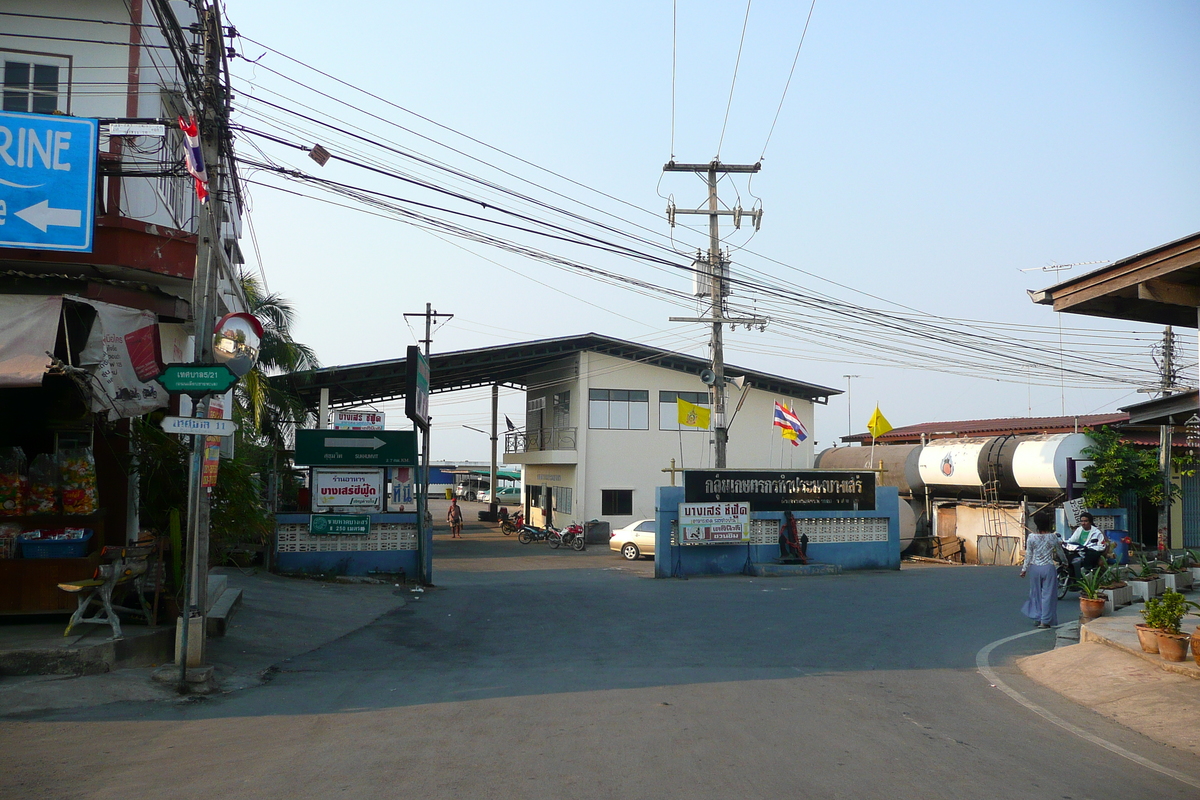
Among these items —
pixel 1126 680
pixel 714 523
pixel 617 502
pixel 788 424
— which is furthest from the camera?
pixel 617 502

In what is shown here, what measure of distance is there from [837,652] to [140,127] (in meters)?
11.4

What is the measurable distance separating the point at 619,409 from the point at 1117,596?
24.5m

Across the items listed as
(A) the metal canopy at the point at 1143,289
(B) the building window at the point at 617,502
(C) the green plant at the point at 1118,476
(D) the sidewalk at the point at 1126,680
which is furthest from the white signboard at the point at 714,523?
(B) the building window at the point at 617,502

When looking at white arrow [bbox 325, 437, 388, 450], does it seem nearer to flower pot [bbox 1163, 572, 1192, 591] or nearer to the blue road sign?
the blue road sign

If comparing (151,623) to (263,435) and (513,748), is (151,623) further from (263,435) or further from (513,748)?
(263,435)

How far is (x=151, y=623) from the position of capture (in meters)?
9.96

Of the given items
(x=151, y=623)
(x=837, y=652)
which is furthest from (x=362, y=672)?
(x=837, y=652)

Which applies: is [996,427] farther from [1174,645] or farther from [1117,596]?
[1174,645]

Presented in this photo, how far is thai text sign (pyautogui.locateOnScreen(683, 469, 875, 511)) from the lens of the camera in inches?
858

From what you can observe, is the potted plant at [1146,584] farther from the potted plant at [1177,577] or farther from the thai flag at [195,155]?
the thai flag at [195,155]

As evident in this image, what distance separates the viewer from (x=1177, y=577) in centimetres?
1513

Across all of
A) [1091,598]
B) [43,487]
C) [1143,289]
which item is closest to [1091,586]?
[1091,598]

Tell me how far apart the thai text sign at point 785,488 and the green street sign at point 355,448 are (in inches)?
271

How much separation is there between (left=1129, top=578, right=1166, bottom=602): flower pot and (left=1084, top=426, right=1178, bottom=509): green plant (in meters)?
9.66
